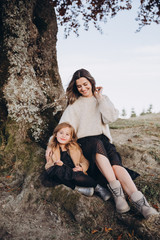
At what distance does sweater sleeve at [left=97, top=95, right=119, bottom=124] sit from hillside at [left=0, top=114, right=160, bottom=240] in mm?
1147

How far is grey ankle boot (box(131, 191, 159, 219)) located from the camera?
244cm

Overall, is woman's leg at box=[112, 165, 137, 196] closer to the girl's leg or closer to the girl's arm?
the girl's leg

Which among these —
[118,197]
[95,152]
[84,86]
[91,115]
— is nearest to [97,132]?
[91,115]

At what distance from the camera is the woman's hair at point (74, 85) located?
3.70m

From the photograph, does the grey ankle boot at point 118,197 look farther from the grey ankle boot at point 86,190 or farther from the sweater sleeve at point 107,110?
the sweater sleeve at point 107,110

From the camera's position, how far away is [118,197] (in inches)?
106

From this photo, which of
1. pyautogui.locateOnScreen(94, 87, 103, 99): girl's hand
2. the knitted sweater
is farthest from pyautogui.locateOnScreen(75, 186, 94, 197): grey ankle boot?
pyautogui.locateOnScreen(94, 87, 103, 99): girl's hand

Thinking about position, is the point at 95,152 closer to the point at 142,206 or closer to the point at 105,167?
the point at 105,167

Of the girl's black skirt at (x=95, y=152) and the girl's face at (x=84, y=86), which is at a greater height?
the girl's face at (x=84, y=86)

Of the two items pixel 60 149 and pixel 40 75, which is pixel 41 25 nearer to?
pixel 40 75

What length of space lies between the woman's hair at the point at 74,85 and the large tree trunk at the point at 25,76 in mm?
454

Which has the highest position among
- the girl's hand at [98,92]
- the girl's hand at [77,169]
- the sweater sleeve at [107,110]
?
the girl's hand at [98,92]

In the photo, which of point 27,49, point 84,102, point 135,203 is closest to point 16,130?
point 84,102

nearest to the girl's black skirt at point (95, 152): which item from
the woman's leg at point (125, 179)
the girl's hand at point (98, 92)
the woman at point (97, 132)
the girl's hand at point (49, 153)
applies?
the woman at point (97, 132)
